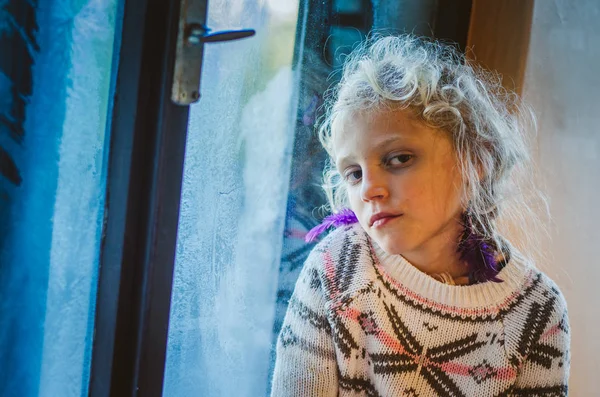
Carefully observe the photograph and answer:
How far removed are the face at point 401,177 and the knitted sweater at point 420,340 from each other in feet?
0.38

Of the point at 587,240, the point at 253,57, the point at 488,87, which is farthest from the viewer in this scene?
the point at 587,240

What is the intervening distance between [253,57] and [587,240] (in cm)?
95

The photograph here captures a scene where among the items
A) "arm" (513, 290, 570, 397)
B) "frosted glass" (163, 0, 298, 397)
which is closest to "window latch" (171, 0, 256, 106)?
"frosted glass" (163, 0, 298, 397)

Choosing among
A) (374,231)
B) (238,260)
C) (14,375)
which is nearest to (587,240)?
(374,231)

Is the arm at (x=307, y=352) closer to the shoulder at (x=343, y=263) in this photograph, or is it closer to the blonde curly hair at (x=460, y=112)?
the shoulder at (x=343, y=263)

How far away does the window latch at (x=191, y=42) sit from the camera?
0.82 m

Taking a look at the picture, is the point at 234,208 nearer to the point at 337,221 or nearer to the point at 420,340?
the point at 337,221

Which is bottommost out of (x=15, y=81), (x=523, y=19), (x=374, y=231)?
(x=374, y=231)

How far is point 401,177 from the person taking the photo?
892 millimetres

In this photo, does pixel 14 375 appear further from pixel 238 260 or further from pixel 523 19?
pixel 523 19

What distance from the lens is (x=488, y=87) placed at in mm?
1182

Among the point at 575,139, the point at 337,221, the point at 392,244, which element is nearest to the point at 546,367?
the point at 392,244

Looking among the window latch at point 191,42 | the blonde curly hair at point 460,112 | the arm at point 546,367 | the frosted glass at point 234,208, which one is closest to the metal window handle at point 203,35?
the window latch at point 191,42

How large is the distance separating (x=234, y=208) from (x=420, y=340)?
1.49 feet
